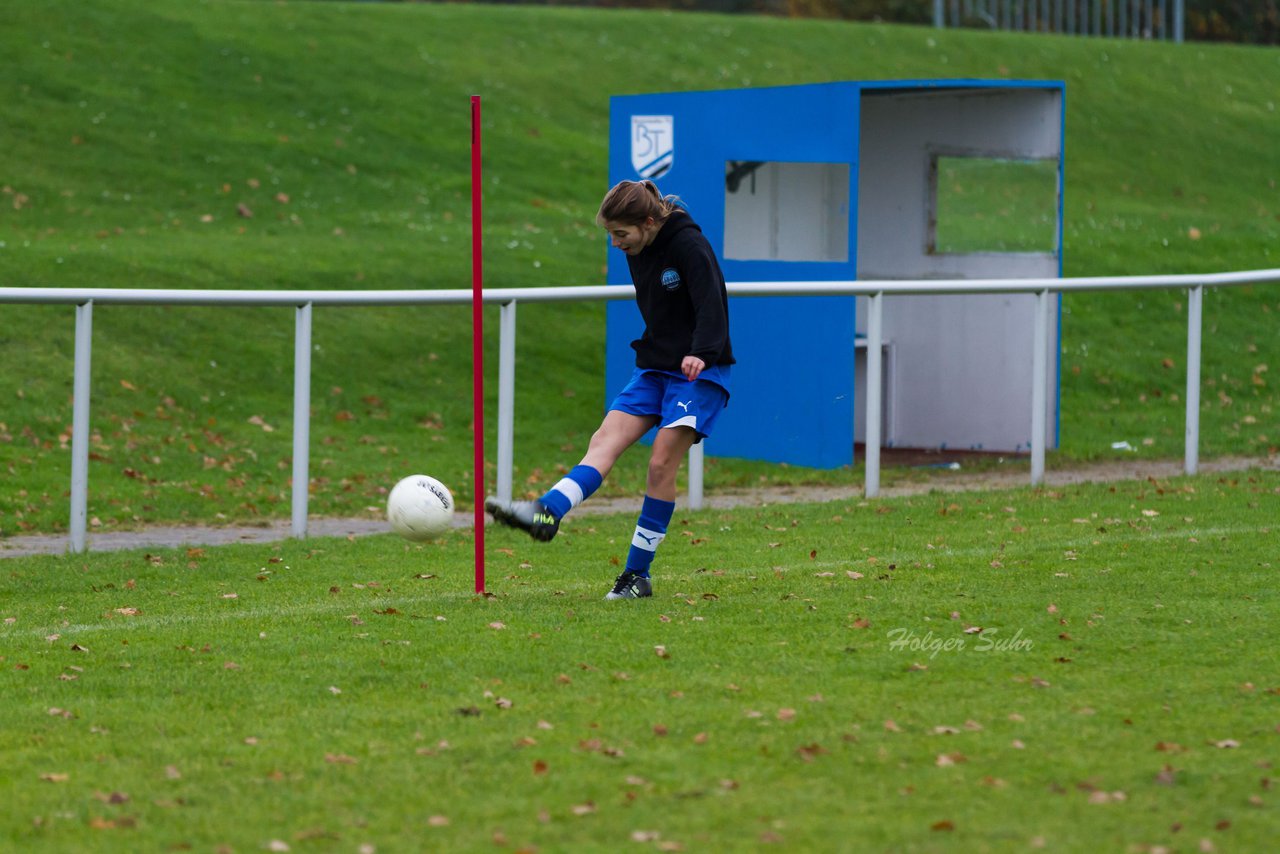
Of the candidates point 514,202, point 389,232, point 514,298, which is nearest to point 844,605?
point 514,298

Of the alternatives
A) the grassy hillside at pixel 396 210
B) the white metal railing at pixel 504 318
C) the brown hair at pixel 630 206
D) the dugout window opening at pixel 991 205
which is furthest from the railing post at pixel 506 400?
the dugout window opening at pixel 991 205

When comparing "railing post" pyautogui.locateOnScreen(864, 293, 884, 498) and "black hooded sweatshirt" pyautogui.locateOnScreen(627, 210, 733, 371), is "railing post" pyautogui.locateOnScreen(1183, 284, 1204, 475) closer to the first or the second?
"railing post" pyautogui.locateOnScreen(864, 293, 884, 498)

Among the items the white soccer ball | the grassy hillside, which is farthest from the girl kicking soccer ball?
the grassy hillside

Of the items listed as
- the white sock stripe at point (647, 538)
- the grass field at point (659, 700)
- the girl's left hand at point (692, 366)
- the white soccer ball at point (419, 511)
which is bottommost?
the grass field at point (659, 700)

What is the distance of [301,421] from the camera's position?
943 centimetres

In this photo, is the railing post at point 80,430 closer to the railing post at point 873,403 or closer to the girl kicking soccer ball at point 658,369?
the girl kicking soccer ball at point 658,369

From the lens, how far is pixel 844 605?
707 cm

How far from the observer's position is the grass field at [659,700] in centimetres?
448

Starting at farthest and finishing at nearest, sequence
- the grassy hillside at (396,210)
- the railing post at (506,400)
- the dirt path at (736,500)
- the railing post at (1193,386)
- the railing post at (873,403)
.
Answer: the grassy hillside at (396,210), the railing post at (1193,386), the railing post at (873,403), the railing post at (506,400), the dirt path at (736,500)

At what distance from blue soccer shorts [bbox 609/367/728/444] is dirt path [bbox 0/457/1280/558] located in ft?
9.85

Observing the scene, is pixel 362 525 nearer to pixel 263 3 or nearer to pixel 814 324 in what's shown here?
pixel 814 324

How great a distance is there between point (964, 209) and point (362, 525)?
5.79 meters

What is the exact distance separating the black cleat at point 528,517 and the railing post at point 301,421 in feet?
9.10

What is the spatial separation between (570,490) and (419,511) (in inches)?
24.9
